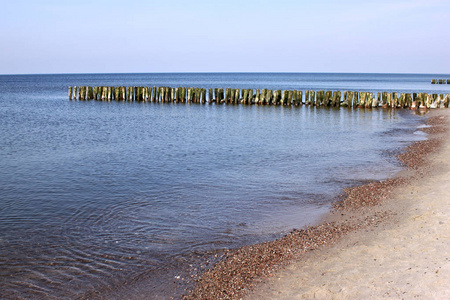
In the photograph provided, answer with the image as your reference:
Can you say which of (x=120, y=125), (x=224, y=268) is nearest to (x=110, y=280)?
(x=224, y=268)

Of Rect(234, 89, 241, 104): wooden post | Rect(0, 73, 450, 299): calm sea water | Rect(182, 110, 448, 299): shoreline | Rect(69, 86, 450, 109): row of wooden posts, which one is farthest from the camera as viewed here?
Rect(234, 89, 241, 104): wooden post

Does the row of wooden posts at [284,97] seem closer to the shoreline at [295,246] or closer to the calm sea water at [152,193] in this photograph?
the calm sea water at [152,193]

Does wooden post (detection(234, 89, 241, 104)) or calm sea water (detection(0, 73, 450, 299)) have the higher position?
wooden post (detection(234, 89, 241, 104))

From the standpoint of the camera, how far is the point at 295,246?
7.43 metres

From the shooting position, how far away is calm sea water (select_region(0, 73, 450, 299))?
689 cm

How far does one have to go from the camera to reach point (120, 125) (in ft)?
85.3

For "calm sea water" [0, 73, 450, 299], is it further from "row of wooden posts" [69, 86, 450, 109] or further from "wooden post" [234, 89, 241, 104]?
"wooden post" [234, 89, 241, 104]

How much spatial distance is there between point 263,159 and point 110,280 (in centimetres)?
980

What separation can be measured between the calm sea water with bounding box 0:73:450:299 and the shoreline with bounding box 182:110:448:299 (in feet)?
1.29

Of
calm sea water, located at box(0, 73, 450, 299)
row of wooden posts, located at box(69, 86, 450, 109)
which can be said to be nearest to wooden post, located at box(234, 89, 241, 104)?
row of wooden posts, located at box(69, 86, 450, 109)

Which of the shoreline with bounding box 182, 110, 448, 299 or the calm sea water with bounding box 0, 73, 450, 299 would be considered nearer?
the shoreline with bounding box 182, 110, 448, 299

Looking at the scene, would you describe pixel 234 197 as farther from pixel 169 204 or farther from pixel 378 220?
pixel 378 220

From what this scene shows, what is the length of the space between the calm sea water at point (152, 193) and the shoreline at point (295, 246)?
1.29 ft

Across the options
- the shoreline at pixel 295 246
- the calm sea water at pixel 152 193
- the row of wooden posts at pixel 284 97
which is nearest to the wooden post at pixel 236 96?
the row of wooden posts at pixel 284 97
